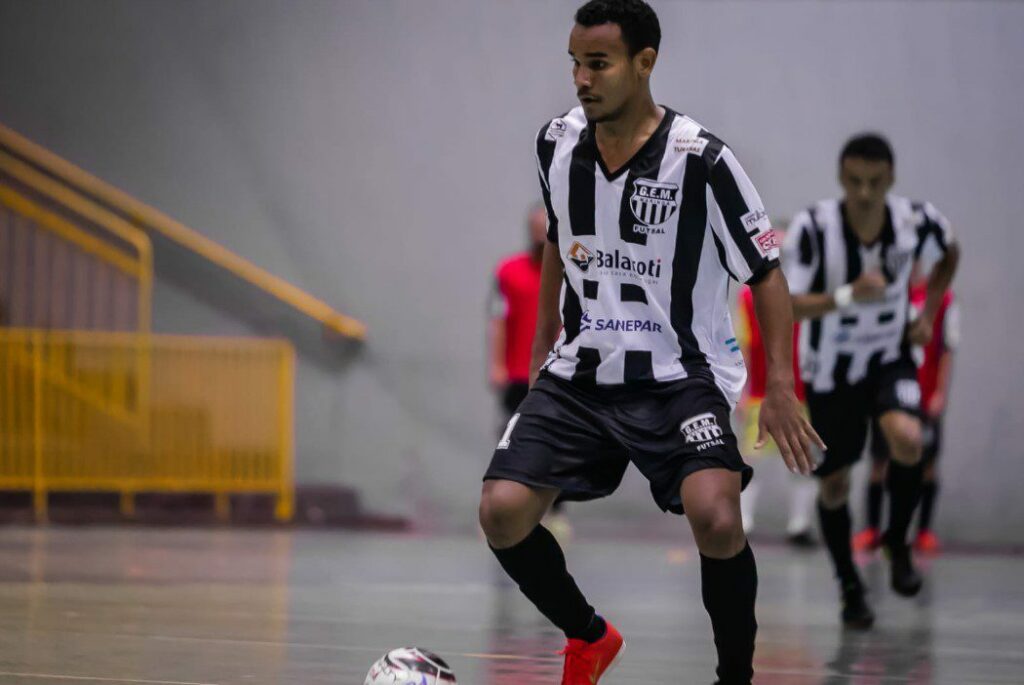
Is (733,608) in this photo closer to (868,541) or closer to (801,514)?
(868,541)

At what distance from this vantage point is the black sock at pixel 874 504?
1165 cm

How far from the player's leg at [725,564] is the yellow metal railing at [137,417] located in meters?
9.00

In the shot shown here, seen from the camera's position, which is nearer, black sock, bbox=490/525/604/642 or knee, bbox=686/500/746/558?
knee, bbox=686/500/746/558

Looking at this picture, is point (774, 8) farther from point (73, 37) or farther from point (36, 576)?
point (36, 576)

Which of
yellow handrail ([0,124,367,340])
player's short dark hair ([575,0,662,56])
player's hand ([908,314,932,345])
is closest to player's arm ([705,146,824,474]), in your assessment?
player's short dark hair ([575,0,662,56])

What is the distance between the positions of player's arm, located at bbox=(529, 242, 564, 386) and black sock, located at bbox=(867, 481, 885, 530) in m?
6.97

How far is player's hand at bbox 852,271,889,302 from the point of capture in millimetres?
7082

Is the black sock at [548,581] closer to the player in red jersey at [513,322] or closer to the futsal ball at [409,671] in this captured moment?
the futsal ball at [409,671]

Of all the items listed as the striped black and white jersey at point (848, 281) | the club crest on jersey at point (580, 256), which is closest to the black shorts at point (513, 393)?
the striped black and white jersey at point (848, 281)

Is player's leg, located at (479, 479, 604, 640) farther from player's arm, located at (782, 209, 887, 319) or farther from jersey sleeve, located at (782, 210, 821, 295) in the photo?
jersey sleeve, located at (782, 210, 821, 295)

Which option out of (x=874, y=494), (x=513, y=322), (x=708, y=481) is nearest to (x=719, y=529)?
(x=708, y=481)

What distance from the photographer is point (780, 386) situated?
456 cm

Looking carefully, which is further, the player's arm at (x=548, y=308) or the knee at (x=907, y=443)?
the knee at (x=907, y=443)

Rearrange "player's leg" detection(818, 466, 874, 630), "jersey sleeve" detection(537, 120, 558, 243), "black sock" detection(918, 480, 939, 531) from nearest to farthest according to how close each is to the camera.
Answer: "jersey sleeve" detection(537, 120, 558, 243)
"player's leg" detection(818, 466, 874, 630)
"black sock" detection(918, 480, 939, 531)
